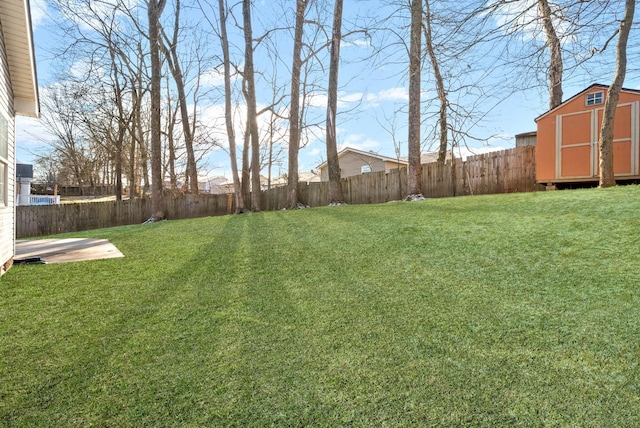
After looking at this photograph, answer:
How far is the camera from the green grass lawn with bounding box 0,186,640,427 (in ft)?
5.47

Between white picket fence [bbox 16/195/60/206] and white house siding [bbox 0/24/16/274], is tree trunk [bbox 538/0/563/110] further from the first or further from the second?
white picket fence [bbox 16/195/60/206]

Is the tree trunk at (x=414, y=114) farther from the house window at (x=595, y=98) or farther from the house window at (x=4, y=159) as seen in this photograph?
the house window at (x=4, y=159)

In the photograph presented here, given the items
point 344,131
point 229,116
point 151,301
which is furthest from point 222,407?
point 344,131

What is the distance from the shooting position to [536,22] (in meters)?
7.34

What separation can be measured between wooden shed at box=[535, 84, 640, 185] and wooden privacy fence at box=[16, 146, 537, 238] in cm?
69

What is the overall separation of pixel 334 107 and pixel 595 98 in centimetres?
680

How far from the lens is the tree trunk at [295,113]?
11.5 metres

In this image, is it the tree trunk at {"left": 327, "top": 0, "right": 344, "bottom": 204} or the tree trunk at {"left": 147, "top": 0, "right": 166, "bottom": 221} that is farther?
the tree trunk at {"left": 147, "top": 0, "right": 166, "bottom": 221}

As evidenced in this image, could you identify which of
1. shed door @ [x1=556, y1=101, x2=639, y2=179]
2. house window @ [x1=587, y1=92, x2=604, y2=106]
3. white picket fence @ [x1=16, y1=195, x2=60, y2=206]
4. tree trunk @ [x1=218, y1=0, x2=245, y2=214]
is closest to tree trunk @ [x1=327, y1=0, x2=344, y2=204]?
tree trunk @ [x1=218, y1=0, x2=245, y2=214]

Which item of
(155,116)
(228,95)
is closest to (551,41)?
(228,95)

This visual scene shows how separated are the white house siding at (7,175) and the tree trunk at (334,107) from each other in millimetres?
7537

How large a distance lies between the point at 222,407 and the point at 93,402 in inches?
27.3

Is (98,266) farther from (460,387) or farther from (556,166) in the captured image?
(556,166)

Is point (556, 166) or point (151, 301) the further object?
point (556, 166)
